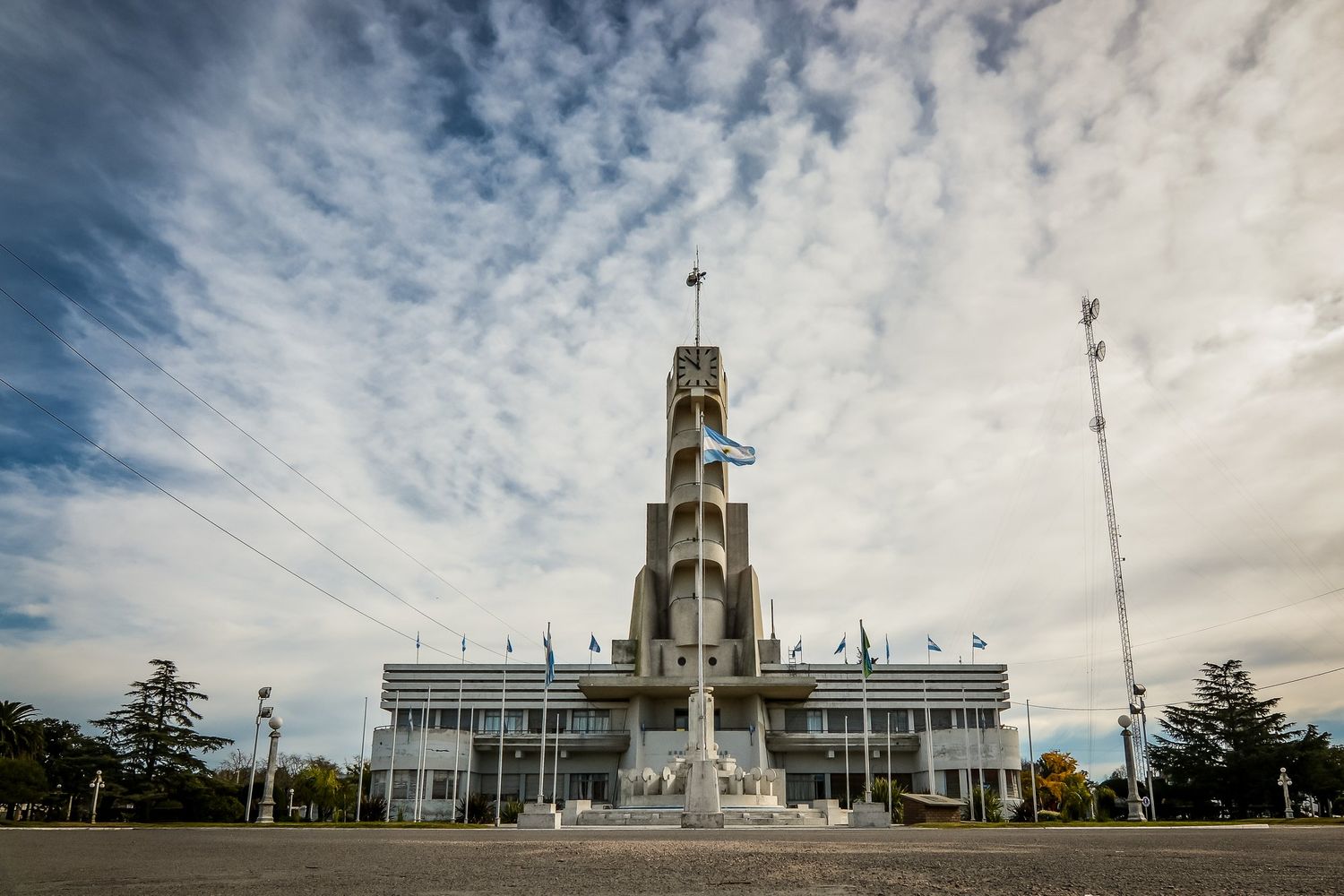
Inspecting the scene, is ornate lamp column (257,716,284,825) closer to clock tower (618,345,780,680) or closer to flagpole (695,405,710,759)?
flagpole (695,405,710,759)

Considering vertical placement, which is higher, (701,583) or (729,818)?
(701,583)

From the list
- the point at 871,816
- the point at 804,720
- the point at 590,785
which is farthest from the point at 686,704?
the point at 871,816

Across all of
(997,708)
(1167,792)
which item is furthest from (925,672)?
(1167,792)

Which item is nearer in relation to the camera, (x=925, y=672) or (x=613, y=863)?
(x=613, y=863)

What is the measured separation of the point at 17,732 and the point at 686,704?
38577 millimetres

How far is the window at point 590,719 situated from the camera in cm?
6372

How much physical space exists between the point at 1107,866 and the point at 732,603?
48717mm

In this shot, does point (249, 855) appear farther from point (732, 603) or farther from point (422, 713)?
point (422, 713)

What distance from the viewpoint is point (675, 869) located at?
9812 millimetres

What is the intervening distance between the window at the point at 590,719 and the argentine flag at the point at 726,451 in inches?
1222

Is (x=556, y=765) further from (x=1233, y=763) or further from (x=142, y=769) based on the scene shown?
(x=1233, y=763)

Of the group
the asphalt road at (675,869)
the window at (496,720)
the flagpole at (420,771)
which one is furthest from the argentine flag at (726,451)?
the window at (496,720)

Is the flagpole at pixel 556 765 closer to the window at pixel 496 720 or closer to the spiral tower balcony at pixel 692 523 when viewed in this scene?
the window at pixel 496 720

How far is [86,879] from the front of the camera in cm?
885
